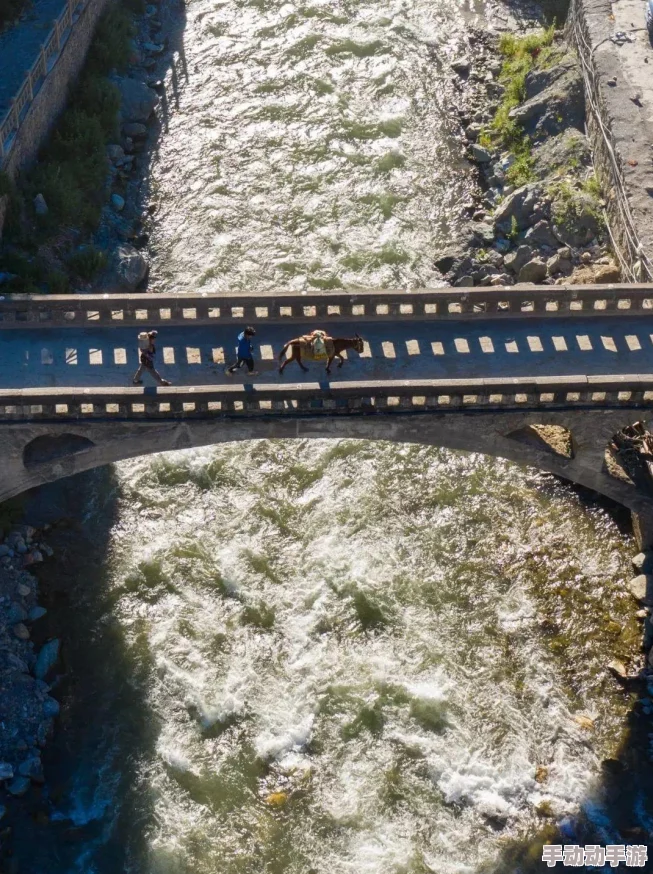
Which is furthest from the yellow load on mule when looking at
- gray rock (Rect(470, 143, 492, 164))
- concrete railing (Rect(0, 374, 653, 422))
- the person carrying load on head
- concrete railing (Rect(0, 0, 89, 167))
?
gray rock (Rect(470, 143, 492, 164))

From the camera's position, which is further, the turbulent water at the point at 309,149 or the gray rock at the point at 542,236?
the turbulent water at the point at 309,149

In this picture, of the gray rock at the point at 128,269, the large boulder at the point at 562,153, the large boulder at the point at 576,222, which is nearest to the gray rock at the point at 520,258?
the large boulder at the point at 576,222

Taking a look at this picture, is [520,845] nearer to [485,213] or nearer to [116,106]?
[485,213]

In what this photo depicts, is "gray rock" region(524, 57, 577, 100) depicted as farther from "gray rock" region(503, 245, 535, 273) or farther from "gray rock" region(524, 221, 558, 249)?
"gray rock" region(503, 245, 535, 273)

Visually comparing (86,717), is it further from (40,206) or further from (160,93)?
(160,93)

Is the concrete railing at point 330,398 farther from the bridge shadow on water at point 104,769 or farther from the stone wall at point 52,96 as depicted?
the stone wall at point 52,96

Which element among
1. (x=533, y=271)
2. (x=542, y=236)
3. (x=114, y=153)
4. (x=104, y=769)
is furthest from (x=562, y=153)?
(x=104, y=769)
